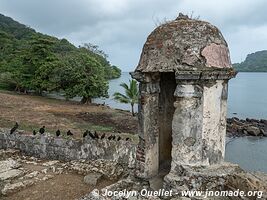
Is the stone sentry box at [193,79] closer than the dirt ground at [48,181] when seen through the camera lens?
Yes

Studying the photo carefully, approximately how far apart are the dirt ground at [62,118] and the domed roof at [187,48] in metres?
11.4

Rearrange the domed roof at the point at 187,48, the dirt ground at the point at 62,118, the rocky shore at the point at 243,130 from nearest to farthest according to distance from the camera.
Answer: the domed roof at the point at 187,48, the dirt ground at the point at 62,118, the rocky shore at the point at 243,130

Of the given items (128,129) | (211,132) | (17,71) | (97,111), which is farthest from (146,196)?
(17,71)

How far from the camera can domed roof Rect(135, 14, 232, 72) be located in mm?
5602

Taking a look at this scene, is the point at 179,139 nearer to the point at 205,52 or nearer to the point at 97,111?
the point at 205,52

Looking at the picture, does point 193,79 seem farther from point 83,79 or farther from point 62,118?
point 83,79

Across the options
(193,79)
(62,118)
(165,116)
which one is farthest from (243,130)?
(193,79)

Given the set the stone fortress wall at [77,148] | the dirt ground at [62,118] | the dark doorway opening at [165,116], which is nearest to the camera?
the dark doorway opening at [165,116]

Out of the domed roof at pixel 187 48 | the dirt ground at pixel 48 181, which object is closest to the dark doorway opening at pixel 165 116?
the domed roof at pixel 187 48

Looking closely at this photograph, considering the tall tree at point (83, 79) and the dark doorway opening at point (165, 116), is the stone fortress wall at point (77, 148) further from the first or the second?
the tall tree at point (83, 79)

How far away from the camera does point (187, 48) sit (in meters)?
5.64

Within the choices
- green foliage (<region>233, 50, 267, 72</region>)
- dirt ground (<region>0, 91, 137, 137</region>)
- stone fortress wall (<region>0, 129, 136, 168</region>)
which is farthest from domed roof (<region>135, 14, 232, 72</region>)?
green foliage (<region>233, 50, 267, 72</region>)

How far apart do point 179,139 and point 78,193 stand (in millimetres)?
3351

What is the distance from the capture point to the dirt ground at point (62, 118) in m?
18.6
